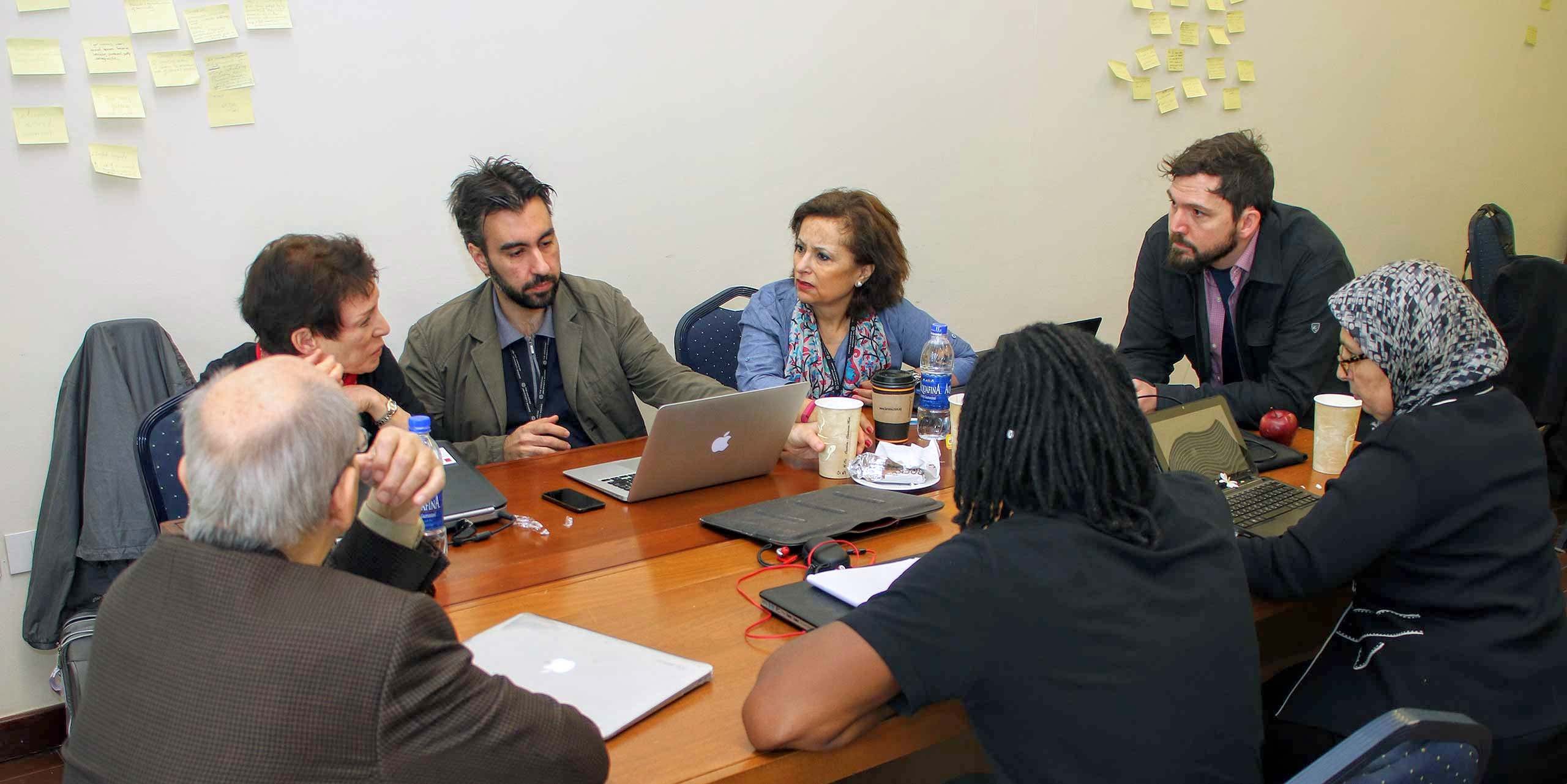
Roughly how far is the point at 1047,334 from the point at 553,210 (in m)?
2.08

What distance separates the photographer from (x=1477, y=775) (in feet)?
3.47

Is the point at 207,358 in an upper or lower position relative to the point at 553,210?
lower

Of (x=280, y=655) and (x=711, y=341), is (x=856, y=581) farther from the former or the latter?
(x=711, y=341)

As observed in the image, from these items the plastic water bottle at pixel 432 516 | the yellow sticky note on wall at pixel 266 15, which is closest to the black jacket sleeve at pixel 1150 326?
the plastic water bottle at pixel 432 516

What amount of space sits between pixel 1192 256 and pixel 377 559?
2.39 m

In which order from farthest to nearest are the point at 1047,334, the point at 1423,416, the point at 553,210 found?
the point at 553,210
the point at 1423,416
the point at 1047,334

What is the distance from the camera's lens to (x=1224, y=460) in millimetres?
2131

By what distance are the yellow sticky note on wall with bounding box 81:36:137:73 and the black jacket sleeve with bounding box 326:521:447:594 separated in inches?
68.4

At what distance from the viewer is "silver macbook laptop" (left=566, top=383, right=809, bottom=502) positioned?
1.95 m

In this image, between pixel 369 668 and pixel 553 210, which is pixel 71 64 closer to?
pixel 553 210

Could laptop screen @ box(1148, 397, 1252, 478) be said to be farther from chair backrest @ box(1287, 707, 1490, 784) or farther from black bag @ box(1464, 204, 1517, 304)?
black bag @ box(1464, 204, 1517, 304)

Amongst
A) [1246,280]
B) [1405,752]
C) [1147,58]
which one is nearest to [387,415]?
[1405,752]

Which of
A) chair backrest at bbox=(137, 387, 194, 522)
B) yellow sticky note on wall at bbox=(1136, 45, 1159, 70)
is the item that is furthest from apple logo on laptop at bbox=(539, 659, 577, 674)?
yellow sticky note on wall at bbox=(1136, 45, 1159, 70)

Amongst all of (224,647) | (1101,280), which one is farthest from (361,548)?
(1101,280)
